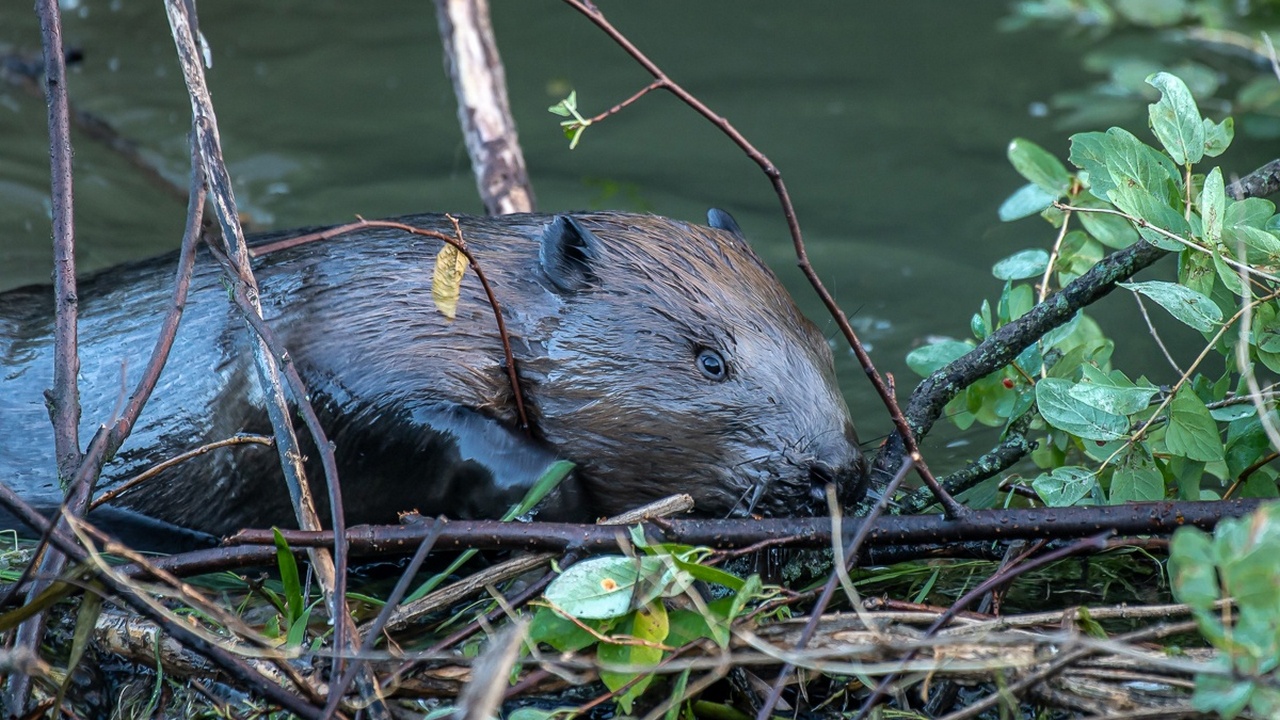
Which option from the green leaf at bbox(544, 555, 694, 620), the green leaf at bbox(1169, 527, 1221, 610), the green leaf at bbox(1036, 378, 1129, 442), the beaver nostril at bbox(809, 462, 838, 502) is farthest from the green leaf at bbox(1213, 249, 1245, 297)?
the green leaf at bbox(544, 555, 694, 620)

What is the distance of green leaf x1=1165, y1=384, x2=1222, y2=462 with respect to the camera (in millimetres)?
2756

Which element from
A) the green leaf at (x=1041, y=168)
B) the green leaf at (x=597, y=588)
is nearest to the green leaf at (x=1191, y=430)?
the green leaf at (x=1041, y=168)

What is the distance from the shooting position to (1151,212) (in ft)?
9.03

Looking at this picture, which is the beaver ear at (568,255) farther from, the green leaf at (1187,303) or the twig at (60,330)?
the green leaf at (1187,303)

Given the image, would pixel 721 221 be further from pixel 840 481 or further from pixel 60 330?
pixel 60 330

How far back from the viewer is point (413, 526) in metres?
2.47

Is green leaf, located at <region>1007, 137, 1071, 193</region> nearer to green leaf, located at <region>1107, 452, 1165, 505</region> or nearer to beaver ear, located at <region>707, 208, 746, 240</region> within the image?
beaver ear, located at <region>707, 208, 746, 240</region>

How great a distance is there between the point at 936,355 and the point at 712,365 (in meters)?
0.69

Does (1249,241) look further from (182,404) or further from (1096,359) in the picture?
(182,404)

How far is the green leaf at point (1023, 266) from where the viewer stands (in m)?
3.34

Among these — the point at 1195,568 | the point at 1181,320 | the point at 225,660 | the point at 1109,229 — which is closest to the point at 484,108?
the point at 1109,229

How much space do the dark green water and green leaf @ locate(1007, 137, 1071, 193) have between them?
153cm

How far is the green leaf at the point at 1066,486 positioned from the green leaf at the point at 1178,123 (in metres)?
0.70

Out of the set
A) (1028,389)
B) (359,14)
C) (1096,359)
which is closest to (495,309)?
(1028,389)
